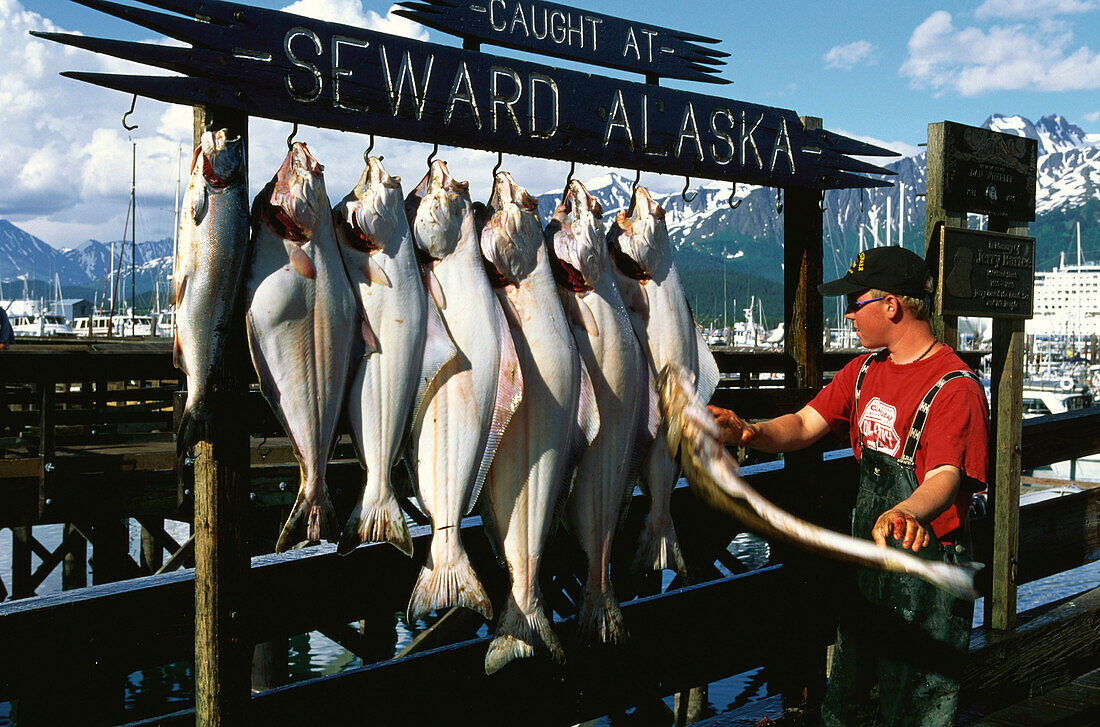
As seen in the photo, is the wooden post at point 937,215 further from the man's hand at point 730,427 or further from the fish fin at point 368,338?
the fish fin at point 368,338

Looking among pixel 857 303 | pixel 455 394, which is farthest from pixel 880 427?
pixel 455 394

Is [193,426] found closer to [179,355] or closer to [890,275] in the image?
[179,355]

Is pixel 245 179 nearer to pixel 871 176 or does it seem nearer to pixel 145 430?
pixel 871 176

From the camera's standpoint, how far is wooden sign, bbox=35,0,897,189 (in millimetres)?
2123

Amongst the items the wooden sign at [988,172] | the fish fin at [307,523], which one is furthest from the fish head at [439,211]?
the wooden sign at [988,172]

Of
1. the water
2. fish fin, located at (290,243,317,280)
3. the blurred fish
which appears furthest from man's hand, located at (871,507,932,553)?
the water

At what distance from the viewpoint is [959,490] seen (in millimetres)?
2783

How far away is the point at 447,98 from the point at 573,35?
0.55 m

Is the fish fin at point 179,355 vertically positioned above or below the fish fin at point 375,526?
above

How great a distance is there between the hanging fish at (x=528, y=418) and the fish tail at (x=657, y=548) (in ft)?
1.31

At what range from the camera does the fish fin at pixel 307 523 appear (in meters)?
2.20

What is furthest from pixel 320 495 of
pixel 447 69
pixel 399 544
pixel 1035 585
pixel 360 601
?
pixel 1035 585

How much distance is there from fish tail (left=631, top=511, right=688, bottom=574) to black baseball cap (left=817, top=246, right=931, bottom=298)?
0.99 m

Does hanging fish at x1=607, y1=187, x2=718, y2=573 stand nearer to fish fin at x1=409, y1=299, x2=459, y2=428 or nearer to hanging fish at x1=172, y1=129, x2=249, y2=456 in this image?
fish fin at x1=409, y1=299, x2=459, y2=428
